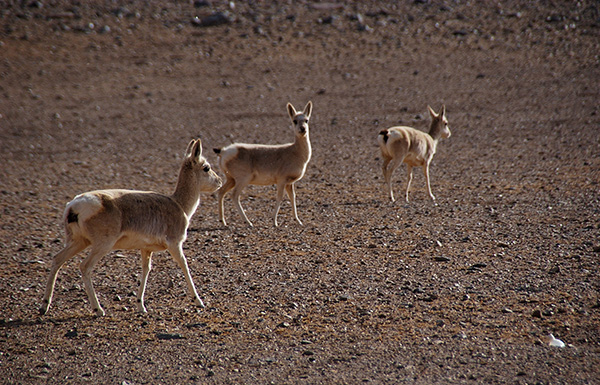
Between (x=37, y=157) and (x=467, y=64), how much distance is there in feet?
50.4

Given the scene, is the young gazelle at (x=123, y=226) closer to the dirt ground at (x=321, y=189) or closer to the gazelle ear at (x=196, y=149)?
the gazelle ear at (x=196, y=149)

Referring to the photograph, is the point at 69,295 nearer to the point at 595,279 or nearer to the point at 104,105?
the point at 595,279

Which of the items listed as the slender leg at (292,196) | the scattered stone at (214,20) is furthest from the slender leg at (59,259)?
the scattered stone at (214,20)

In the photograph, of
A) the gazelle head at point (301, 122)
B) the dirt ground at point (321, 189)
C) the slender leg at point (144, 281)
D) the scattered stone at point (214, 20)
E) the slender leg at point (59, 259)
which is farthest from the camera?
the scattered stone at point (214, 20)

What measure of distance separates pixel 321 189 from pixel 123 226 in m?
6.85

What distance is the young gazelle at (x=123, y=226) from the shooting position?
22.9 feet

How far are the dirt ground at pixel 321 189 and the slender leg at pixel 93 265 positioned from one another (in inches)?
5.6

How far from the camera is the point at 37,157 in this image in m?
17.6

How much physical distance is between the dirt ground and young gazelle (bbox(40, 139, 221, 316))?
0.47 m

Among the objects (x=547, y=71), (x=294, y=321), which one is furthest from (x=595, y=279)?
(x=547, y=71)

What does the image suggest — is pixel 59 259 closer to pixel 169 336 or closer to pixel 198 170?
pixel 169 336

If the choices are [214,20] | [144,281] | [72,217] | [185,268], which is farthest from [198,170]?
[214,20]

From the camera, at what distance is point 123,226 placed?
720cm

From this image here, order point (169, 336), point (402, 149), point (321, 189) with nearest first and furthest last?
1. point (169, 336)
2. point (402, 149)
3. point (321, 189)
